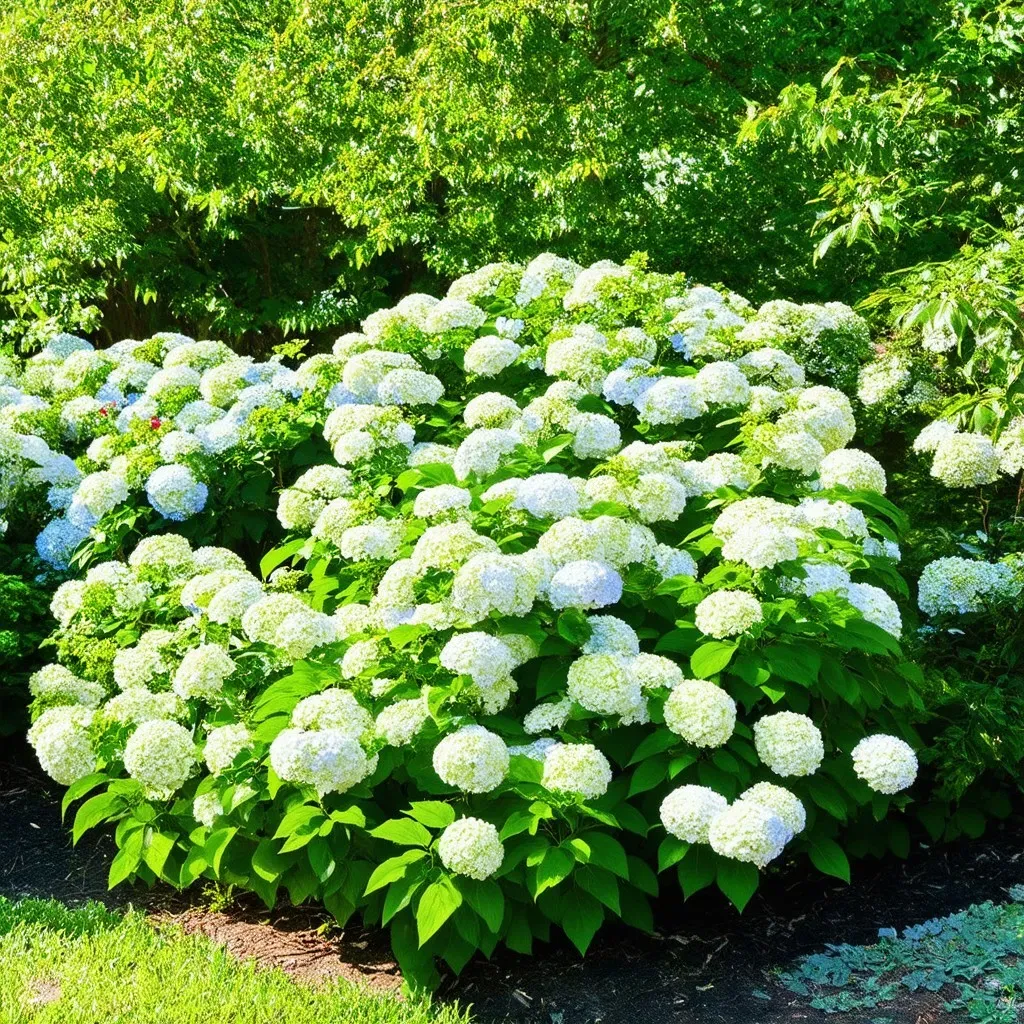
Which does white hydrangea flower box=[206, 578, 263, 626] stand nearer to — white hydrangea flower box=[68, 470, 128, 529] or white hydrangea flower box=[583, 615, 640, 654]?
white hydrangea flower box=[583, 615, 640, 654]

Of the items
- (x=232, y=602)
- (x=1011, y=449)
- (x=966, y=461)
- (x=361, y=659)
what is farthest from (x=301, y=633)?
(x=1011, y=449)

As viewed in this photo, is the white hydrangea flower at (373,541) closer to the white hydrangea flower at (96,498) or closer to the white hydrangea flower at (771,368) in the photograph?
the white hydrangea flower at (96,498)

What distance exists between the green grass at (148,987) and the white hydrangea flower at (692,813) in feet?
2.37

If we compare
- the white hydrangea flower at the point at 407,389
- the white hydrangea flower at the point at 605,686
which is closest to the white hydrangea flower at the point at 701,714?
the white hydrangea flower at the point at 605,686

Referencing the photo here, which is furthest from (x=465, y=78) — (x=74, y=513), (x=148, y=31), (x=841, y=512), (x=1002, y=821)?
(x=1002, y=821)

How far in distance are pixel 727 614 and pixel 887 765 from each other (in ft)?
2.02

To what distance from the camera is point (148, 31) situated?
7602mm

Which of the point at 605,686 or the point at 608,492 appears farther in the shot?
the point at 608,492

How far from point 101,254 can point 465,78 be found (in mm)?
2443

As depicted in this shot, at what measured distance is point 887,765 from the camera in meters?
A: 3.64

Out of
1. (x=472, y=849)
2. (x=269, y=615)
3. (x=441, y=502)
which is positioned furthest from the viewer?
(x=441, y=502)

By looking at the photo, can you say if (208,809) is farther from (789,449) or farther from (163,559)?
(789,449)

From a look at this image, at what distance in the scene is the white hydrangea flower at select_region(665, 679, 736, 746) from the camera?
3.52 m

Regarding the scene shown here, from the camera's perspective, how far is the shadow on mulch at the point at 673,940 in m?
3.38
